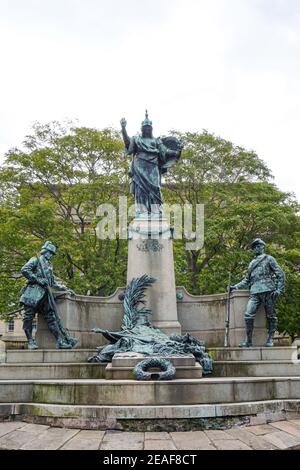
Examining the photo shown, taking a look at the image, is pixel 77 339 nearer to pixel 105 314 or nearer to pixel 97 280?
pixel 105 314

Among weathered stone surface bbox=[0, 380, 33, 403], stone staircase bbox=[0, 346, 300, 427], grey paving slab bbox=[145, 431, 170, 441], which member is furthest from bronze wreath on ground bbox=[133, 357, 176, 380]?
weathered stone surface bbox=[0, 380, 33, 403]

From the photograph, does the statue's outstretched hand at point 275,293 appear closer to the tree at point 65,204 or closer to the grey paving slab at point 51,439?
the grey paving slab at point 51,439

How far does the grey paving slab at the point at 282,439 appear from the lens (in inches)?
245

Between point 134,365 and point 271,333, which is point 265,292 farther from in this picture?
point 134,365

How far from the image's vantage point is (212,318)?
1348cm

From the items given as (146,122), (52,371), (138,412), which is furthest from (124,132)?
(138,412)

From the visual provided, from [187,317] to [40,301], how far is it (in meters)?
4.52

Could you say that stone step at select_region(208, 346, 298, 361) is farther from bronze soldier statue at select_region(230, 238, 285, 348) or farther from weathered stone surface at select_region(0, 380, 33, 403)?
weathered stone surface at select_region(0, 380, 33, 403)

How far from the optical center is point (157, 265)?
43.4 ft

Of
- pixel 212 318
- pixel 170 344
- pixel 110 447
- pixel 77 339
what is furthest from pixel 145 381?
pixel 212 318

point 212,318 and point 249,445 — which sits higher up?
point 212,318

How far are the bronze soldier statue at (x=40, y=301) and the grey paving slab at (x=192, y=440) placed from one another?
18.3 feet

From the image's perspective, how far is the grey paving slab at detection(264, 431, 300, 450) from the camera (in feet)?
20.4
